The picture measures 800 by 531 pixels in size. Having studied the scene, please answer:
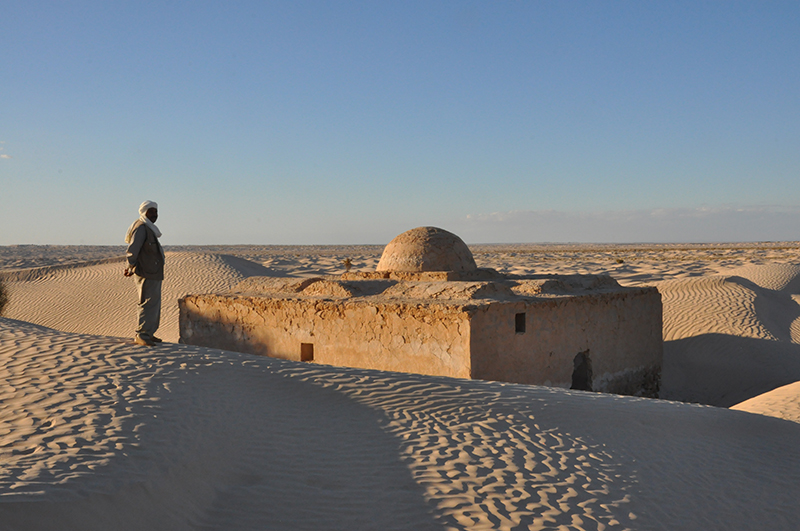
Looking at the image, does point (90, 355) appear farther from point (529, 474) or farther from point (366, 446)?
point (529, 474)

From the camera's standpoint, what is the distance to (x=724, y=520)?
4.38 metres

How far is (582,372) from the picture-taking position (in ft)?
31.9

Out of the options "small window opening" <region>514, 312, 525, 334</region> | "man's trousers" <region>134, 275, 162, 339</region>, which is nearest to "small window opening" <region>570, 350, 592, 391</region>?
"small window opening" <region>514, 312, 525, 334</region>

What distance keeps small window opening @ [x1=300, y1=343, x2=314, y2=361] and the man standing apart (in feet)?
8.80

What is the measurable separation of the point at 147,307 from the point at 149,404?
1.90 m

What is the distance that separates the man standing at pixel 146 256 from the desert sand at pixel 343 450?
60 cm

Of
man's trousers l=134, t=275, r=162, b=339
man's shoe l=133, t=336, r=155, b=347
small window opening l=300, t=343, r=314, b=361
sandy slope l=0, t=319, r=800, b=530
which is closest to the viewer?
sandy slope l=0, t=319, r=800, b=530

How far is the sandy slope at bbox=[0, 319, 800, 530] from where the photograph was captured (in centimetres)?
391

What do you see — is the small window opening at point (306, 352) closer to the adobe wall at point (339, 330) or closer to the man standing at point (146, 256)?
the adobe wall at point (339, 330)

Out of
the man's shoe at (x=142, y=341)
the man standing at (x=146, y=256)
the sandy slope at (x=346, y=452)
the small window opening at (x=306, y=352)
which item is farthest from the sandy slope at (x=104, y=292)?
the sandy slope at (x=346, y=452)

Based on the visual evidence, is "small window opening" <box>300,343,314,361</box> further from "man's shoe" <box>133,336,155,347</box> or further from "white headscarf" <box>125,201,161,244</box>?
"white headscarf" <box>125,201,161,244</box>

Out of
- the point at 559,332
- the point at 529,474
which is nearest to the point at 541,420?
the point at 529,474

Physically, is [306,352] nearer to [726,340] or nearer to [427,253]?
[427,253]

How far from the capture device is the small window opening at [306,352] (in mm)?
9172
